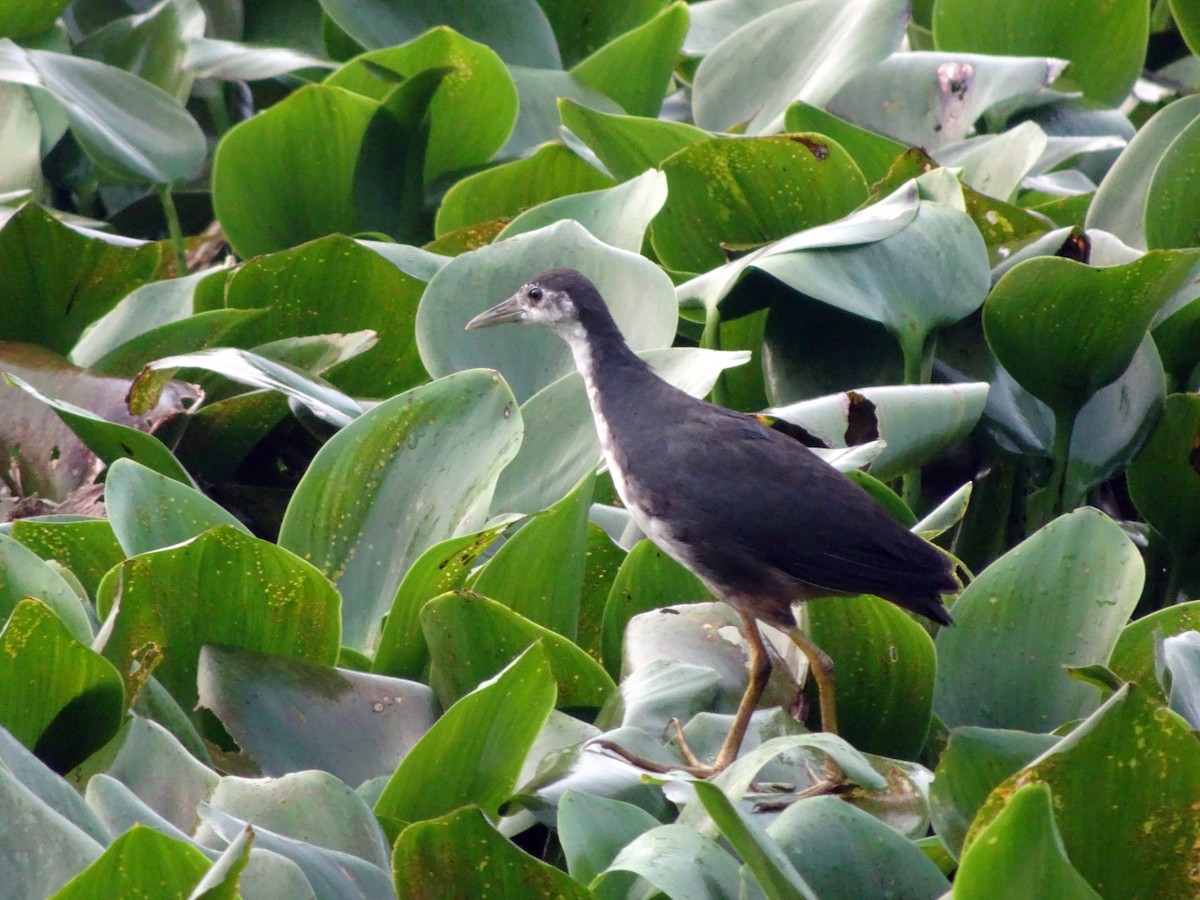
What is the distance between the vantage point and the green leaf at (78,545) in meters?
2.37

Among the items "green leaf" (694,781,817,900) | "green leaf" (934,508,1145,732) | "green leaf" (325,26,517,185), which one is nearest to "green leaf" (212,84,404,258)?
"green leaf" (325,26,517,185)

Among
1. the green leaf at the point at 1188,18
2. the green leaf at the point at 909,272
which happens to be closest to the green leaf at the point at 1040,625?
the green leaf at the point at 909,272

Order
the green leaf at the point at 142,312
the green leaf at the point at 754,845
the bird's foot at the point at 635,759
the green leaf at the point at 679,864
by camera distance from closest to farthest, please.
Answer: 1. the green leaf at the point at 754,845
2. the green leaf at the point at 679,864
3. the bird's foot at the point at 635,759
4. the green leaf at the point at 142,312

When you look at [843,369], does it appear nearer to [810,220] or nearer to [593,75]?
[810,220]

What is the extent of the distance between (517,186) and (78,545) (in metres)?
1.50

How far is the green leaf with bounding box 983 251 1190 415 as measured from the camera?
102 inches

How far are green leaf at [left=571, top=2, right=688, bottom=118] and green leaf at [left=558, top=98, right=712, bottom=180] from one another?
48 centimetres

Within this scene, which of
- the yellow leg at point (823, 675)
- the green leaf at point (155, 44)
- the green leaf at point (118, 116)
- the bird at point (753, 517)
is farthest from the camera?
the green leaf at point (155, 44)

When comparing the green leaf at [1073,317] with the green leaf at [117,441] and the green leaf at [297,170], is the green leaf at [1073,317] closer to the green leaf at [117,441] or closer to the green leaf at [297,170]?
the green leaf at [117,441]

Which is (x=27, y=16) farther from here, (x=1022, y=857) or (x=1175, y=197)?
(x=1022, y=857)

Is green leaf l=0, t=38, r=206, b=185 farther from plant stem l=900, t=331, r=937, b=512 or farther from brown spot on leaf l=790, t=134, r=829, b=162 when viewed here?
plant stem l=900, t=331, r=937, b=512

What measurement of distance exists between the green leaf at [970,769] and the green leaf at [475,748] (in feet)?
1.46

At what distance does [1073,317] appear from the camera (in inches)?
104

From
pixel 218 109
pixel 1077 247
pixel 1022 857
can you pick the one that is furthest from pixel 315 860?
pixel 218 109
